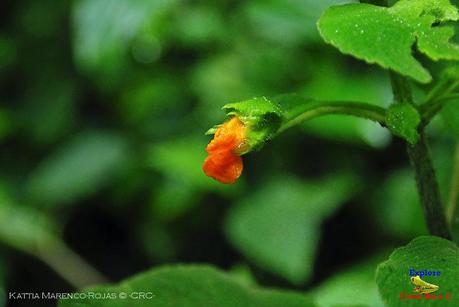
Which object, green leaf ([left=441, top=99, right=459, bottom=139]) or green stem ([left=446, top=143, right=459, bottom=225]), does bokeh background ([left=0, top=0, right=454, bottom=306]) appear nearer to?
green stem ([left=446, top=143, right=459, bottom=225])

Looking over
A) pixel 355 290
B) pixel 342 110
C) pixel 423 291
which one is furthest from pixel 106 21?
pixel 423 291

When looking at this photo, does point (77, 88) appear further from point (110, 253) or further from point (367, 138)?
point (367, 138)

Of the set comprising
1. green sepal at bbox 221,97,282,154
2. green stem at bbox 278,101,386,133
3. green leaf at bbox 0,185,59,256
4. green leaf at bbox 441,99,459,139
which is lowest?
green leaf at bbox 0,185,59,256

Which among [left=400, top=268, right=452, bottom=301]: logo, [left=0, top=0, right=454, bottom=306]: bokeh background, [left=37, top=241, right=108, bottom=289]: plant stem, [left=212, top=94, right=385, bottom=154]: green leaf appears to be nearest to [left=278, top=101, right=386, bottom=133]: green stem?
[left=212, top=94, right=385, bottom=154]: green leaf

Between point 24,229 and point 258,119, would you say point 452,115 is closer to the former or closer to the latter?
point 258,119

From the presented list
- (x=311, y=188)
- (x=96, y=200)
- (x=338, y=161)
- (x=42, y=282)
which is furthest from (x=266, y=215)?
(x=42, y=282)

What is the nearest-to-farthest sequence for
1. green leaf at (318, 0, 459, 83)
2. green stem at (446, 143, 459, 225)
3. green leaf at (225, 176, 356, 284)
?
1. green leaf at (318, 0, 459, 83)
2. green stem at (446, 143, 459, 225)
3. green leaf at (225, 176, 356, 284)
